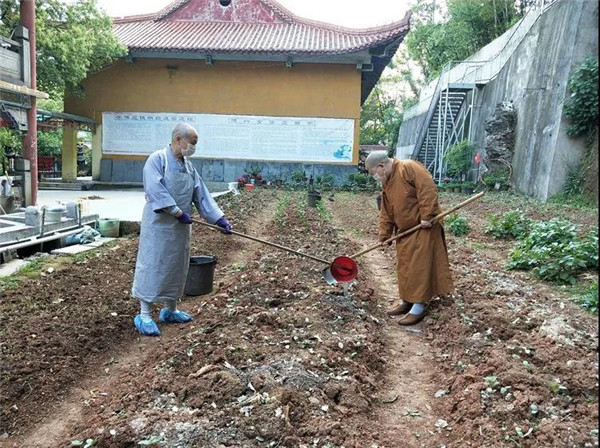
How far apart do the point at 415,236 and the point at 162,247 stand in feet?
7.22

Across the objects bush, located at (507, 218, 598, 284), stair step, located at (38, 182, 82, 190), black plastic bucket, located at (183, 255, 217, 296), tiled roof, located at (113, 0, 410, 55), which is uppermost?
tiled roof, located at (113, 0, 410, 55)

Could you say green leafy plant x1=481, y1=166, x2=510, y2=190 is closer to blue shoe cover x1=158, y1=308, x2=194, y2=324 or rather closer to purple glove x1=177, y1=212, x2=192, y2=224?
blue shoe cover x1=158, y1=308, x2=194, y2=324

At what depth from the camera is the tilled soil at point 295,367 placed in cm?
268

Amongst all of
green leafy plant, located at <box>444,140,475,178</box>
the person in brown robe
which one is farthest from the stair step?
the person in brown robe

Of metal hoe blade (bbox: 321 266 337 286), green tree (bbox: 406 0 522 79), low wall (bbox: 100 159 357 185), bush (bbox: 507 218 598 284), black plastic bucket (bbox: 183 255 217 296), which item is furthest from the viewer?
green tree (bbox: 406 0 522 79)

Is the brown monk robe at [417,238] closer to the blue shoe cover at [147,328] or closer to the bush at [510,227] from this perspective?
the blue shoe cover at [147,328]

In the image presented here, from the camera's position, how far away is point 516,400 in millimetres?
2873

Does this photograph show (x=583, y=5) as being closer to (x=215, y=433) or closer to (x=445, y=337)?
(x=445, y=337)

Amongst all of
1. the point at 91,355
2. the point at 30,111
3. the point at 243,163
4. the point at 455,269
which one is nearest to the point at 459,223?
the point at 455,269

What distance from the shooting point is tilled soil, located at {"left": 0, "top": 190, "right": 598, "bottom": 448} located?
268 centimetres

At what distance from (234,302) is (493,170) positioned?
13.1 m

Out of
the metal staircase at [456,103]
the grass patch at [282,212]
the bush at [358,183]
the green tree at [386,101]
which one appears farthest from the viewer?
the green tree at [386,101]

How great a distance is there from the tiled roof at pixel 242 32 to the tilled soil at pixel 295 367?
13.3m

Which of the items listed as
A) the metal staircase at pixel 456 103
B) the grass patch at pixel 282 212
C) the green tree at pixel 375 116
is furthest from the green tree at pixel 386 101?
the grass patch at pixel 282 212
